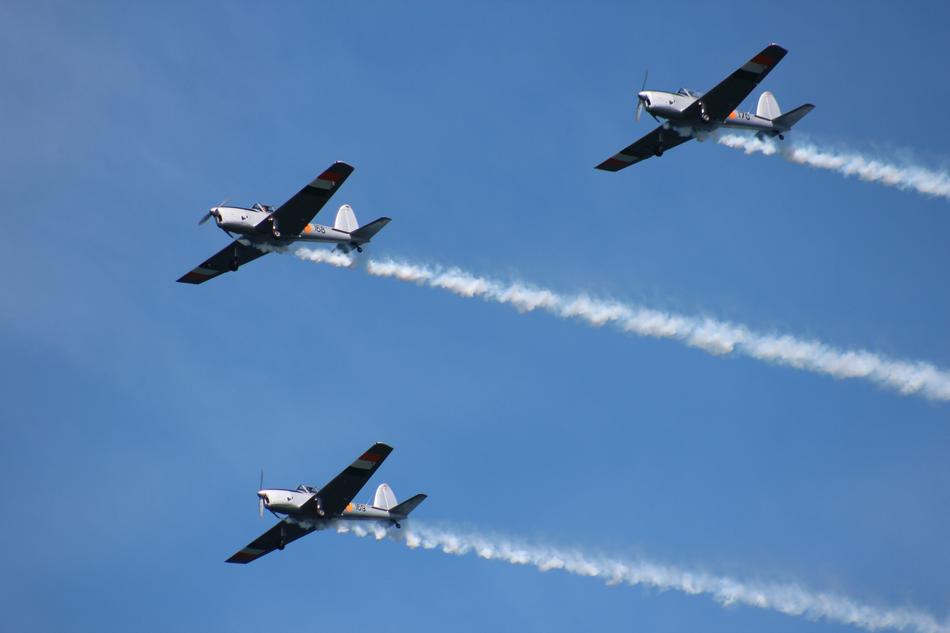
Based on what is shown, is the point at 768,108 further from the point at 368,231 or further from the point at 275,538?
the point at 275,538

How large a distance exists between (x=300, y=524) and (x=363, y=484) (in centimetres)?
269

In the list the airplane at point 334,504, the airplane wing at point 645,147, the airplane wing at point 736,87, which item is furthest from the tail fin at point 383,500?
the airplane wing at point 736,87

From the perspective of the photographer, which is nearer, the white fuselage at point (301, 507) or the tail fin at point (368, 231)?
the white fuselage at point (301, 507)

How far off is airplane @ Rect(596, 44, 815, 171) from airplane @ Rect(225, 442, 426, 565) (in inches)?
502

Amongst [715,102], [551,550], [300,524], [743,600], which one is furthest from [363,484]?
[715,102]

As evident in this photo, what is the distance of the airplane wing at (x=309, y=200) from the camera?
2527 inches

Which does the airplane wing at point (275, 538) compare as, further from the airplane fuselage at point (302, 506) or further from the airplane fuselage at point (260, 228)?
the airplane fuselage at point (260, 228)

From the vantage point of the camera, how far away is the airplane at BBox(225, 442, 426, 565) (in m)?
62.6

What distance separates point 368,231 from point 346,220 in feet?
2.91

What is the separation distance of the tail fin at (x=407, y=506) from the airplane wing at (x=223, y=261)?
9.68 m

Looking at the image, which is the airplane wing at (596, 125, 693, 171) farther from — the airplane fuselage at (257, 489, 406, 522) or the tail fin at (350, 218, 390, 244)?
the airplane fuselage at (257, 489, 406, 522)

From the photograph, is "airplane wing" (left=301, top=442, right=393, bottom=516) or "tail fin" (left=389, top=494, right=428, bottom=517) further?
"tail fin" (left=389, top=494, right=428, bottom=517)

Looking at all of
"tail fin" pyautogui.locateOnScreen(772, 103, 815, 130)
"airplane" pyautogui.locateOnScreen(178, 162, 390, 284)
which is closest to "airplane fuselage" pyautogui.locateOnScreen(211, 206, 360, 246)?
"airplane" pyautogui.locateOnScreen(178, 162, 390, 284)

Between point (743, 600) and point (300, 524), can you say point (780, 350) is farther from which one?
point (300, 524)
